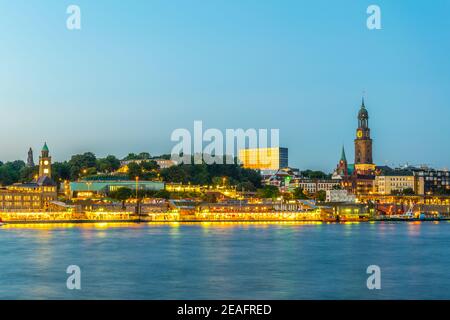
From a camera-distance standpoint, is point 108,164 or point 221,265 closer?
point 221,265

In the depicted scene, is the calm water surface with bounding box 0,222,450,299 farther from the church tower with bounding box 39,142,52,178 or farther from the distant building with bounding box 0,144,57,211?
the church tower with bounding box 39,142,52,178

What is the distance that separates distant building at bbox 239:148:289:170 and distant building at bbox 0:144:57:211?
46.4m

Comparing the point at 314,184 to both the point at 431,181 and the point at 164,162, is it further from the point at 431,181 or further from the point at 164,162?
the point at 164,162

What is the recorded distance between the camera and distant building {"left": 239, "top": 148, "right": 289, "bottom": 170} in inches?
4205

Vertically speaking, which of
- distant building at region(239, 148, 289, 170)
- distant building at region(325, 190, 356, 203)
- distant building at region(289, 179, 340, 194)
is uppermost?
distant building at region(239, 148, 289, 170)

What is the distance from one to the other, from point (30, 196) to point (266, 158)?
184 ft

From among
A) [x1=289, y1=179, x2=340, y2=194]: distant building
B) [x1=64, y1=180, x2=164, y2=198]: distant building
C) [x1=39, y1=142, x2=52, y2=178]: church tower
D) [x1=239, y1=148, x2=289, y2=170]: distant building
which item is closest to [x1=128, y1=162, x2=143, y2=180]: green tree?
[x1=64, y1=180, x2=164, y2=198]: distant building

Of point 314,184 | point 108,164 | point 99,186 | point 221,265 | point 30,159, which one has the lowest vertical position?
point 221,265

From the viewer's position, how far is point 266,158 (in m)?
111

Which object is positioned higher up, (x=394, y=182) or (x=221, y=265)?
(x=394, y=182)

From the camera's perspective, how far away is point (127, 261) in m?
26.8

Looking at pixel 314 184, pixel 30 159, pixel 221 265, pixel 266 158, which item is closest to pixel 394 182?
pixel 314 184

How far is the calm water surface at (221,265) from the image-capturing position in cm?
2050

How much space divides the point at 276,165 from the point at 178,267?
87.5 meters
